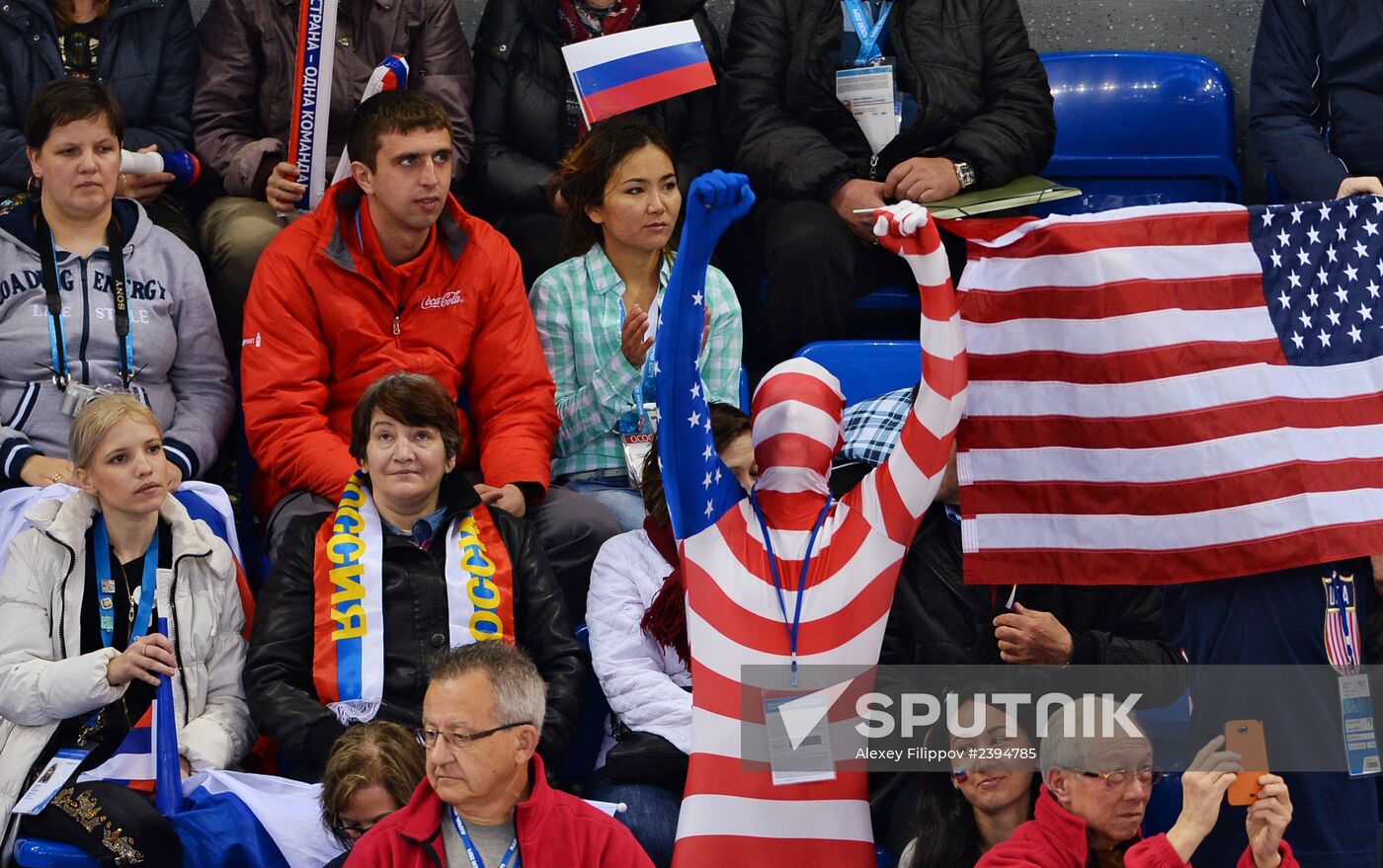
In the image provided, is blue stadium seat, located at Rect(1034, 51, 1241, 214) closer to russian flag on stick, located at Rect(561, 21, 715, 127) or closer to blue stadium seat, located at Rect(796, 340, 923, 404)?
blue stadium seat, located at Rect(796, 340, 923, 404)

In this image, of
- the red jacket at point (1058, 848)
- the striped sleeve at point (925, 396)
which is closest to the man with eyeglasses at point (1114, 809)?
the red jacket at point (1058, 848)

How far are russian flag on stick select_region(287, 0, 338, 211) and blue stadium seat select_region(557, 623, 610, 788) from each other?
1766 mm

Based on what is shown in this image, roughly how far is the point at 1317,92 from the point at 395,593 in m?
3.74

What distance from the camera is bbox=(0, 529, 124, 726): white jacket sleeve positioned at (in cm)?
421

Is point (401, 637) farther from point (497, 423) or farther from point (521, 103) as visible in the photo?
point (521, 103)

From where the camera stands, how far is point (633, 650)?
4.52 m

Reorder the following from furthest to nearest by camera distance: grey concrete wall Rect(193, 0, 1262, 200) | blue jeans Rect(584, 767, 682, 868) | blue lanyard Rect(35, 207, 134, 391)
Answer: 1. grey concrete wall Rect(193, 0, 1262, 200)
2. blue lanyard Rect(35, 207, 134, 391)
3. blue jeans Rect(584, 767, 682, 868)

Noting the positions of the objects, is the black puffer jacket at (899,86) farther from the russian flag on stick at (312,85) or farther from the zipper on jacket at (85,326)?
the zipper on jacket at (85,326)

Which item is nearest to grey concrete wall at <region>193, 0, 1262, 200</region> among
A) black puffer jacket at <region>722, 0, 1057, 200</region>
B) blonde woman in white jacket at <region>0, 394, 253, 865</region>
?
black puffer jacket at <region>722, 0, 1057, 200</region>

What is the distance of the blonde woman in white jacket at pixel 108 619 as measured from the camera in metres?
4.22

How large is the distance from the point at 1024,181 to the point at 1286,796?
9.07ft

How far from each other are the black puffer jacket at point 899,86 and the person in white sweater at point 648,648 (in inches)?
63.8

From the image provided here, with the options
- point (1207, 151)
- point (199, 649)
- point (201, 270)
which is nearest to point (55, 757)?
point (199, 649)

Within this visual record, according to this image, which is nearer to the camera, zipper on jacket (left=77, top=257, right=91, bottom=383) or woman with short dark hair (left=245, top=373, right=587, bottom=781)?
woman with short dark hair (left=245, top=373, right=587, bottom=781)
